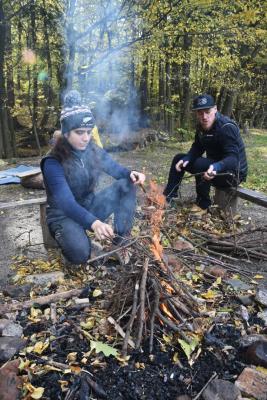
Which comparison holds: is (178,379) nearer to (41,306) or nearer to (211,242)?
(41,306)

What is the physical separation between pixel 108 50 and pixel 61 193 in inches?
257

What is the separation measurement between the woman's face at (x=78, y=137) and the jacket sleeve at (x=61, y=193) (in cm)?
23

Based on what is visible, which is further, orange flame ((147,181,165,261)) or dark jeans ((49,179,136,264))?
dark jeans ((49,179,136,264))

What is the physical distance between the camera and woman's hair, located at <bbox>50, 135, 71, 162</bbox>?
3393mm

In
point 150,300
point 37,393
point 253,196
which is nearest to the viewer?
point 37,393

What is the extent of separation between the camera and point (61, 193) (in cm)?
324

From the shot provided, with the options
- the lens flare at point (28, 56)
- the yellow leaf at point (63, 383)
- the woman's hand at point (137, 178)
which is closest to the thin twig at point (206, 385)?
the yellow leaf at point (63, 383)

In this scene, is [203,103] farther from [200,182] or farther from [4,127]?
[4,127]

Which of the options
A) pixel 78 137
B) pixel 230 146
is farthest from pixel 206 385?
pixel 230 146

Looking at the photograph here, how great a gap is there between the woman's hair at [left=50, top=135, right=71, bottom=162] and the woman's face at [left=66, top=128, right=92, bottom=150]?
5 cm

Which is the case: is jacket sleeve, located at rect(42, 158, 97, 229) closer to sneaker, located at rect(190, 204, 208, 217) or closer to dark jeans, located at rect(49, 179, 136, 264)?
dark jeans, located at rect(49, 179, 136, 264)

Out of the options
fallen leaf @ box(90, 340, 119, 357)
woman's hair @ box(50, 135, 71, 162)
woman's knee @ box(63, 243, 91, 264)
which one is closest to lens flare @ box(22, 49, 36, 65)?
woman's hair @ box(50, 135, 71, 162)

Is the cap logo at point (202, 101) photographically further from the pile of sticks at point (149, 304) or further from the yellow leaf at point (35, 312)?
the yellow leaf at point (35, 312)

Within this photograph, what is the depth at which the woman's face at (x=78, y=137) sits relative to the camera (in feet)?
10.9
